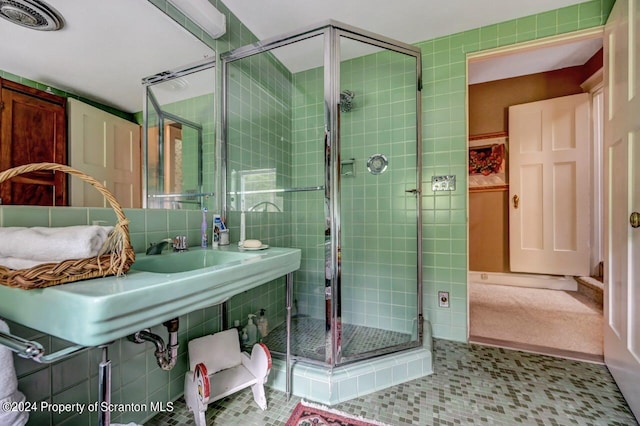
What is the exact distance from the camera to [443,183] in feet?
6.48

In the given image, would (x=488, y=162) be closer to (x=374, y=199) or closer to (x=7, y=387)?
(x=374, y=199)

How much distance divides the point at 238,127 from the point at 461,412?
1994mm

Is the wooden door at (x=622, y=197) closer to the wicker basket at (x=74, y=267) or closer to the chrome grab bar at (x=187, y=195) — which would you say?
the wicker basket at (x=74, y=267)

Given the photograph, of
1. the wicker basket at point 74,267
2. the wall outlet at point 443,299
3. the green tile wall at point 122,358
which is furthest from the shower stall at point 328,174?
the wicker basket at point 74,267

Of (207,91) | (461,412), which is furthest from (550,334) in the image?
(207,91)

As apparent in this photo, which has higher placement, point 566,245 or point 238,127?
point 238,127

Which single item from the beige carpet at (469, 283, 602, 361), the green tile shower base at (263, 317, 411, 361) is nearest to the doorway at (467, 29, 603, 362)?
the beige carpet at (469, 283, 602, 361)

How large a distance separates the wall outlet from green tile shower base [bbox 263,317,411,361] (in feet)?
1.15

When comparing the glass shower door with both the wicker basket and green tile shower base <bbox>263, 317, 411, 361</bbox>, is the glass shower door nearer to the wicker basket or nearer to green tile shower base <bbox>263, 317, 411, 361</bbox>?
green tile shower base <bbox>263, 317, 411, 361</bbox>

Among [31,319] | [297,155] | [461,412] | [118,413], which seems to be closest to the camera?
[31,319]

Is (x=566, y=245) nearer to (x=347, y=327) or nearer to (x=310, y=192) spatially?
(x=347, y=327)

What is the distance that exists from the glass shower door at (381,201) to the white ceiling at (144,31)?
0.92ft

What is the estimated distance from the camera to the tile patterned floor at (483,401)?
1154mm

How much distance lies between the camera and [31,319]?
0.56 meters
